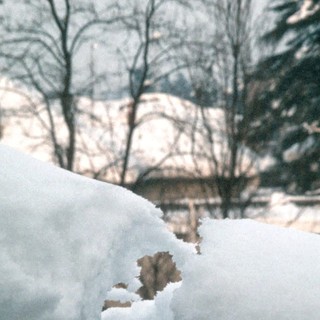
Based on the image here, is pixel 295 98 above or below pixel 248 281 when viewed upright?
above

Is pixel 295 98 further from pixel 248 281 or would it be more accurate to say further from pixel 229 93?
pixel 248 281

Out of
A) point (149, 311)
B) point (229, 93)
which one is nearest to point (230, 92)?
point (229, 93)

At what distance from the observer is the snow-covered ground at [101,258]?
5.82 ft

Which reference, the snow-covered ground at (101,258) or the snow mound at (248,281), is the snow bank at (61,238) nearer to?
the snow-covered ground at (101,258)

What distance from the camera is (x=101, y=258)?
2.04 metres

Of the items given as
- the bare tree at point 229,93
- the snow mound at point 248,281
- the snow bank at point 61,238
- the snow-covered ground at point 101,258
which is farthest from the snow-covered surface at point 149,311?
the bare tree at point 229,93

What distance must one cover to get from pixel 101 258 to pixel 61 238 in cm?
19

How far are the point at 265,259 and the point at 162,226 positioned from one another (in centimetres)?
69

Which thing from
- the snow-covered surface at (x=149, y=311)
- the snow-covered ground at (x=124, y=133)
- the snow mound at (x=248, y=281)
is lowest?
the snow-covered surface at (x=149, y=311)

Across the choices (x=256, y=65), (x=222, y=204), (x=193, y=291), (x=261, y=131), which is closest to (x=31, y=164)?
(x=193, y=291)

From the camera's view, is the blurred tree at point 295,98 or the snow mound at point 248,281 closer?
the snow mound at point 248,281

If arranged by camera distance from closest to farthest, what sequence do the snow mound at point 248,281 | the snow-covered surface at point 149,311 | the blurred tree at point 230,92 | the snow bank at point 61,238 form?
the snow bank at point 61,238, the snow mound at point 248,281, the snow-covered surface at point 149,311, the blurred tree at point 230,92

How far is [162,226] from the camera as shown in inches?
107

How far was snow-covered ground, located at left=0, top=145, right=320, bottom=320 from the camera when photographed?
1.77m
